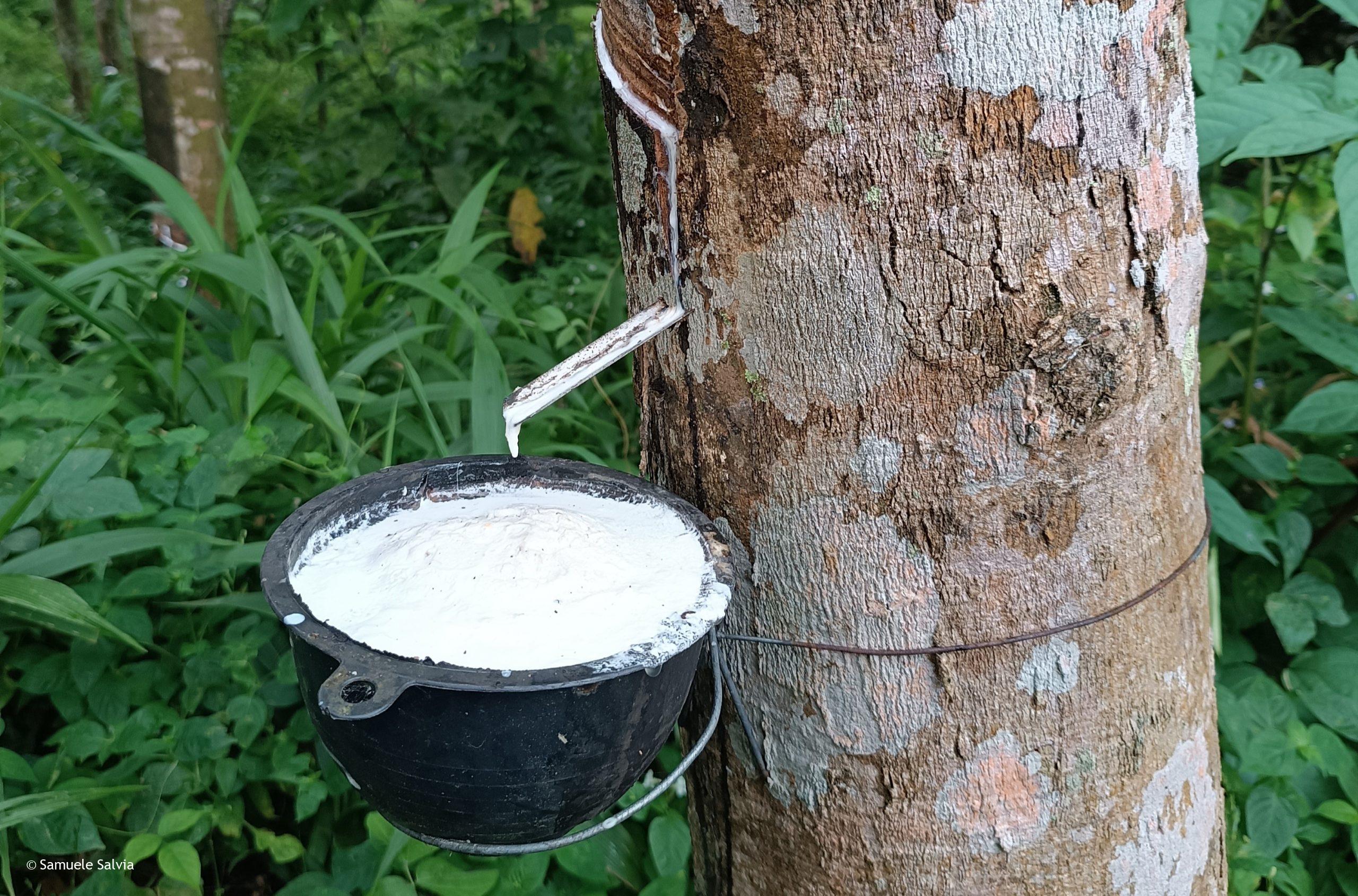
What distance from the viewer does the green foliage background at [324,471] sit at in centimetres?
159

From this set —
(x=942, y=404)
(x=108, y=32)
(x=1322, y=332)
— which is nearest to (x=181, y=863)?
(x=942, y=404)

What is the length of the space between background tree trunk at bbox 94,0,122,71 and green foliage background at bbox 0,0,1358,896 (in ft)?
15.7

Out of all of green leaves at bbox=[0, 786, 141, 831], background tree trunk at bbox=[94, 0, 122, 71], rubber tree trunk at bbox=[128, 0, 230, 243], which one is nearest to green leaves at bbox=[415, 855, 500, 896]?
green leaves at bbox=[0, 786, 141, 831]

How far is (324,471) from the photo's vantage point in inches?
74.2

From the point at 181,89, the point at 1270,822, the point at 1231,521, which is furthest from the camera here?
the point at 181,89

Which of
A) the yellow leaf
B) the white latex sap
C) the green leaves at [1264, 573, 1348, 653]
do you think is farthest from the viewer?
the yellow leaf

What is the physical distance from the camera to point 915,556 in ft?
3.69

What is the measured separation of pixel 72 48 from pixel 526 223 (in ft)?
15.7

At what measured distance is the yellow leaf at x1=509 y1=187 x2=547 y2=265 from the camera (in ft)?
12.3

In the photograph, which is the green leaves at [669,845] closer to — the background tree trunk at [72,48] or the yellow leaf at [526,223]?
the yellow leaf at [526,223]

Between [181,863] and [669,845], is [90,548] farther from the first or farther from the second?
[669,845]

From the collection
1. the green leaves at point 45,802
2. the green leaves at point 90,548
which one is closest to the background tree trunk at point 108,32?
the green leaves at point 90,548

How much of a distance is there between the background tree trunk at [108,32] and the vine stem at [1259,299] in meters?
7.09

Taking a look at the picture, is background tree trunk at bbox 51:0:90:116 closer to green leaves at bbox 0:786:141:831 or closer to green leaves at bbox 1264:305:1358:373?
green leaves at bbox 0:786:141:831
